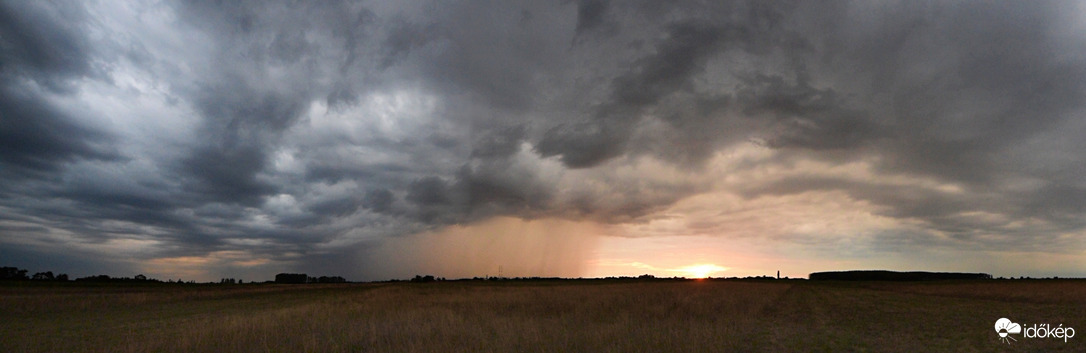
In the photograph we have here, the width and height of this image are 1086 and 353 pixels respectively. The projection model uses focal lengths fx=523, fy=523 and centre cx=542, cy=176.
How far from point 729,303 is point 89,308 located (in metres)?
45.7

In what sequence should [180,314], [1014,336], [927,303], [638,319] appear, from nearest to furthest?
[1014,336], [638,319], [927,303], [180,314]

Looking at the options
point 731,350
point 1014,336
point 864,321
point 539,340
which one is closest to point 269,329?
point 539,340

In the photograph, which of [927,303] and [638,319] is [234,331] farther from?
[927,303]

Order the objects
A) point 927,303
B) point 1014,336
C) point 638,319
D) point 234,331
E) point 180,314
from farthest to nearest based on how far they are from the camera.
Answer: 1. point 180,314
2. point 927,303
3. point 638,319
4. point 234,331
5. point 1014,336

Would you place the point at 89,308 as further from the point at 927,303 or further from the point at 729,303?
the point at 927,303

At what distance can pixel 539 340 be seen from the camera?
60.1ft

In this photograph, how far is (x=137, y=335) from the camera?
22.8 meters

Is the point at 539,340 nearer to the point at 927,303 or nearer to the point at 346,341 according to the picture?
the point at 346,341

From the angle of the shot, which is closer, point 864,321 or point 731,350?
point 731,350

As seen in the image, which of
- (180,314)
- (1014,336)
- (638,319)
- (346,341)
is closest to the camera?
(1014,336)

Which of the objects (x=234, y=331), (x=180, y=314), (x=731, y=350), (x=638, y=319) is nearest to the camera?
(x=731, y=350)

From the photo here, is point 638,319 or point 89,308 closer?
point 638,319

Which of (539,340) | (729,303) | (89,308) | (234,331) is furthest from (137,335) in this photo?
(729,303)

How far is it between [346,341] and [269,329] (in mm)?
5079
